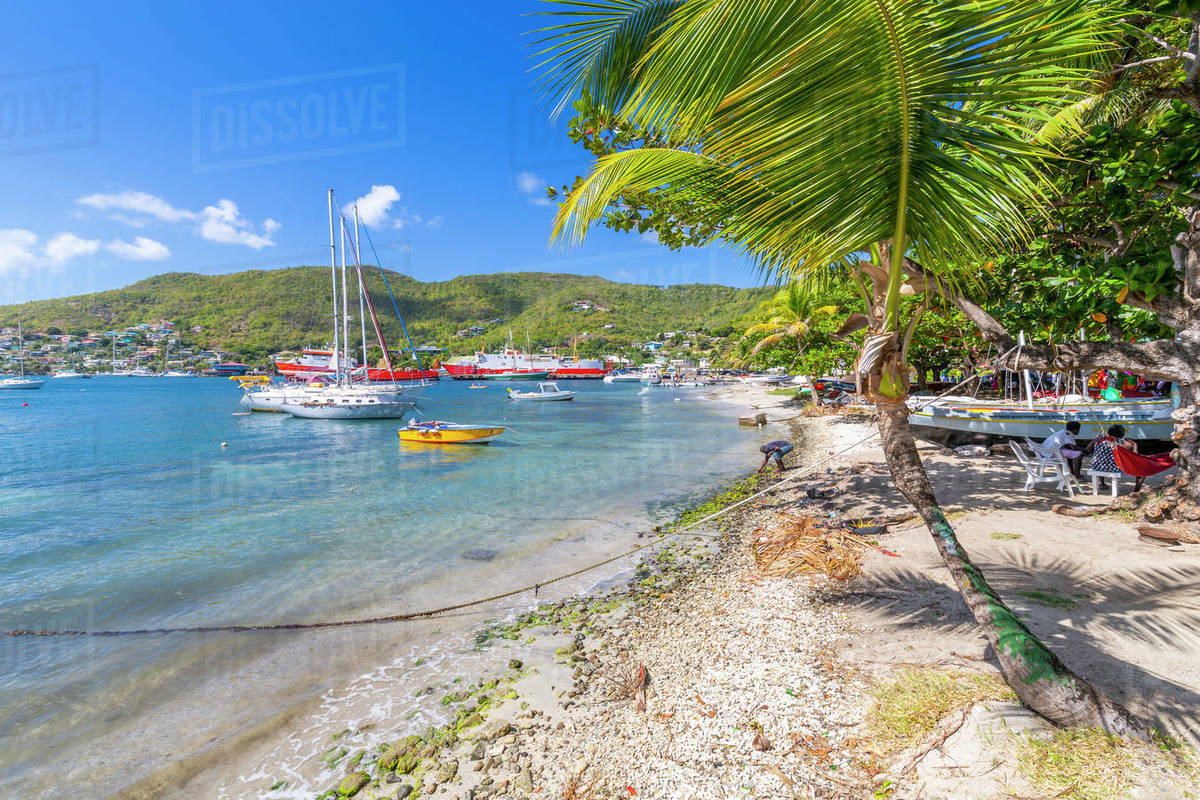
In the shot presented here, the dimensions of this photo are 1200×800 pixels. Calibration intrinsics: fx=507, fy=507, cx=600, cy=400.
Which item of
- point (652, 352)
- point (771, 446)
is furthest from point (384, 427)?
point (652, 352)

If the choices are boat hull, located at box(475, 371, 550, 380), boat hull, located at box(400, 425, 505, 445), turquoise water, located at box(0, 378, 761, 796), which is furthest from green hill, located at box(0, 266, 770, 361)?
turquoise water, located at box(0, 378, 761, 796)

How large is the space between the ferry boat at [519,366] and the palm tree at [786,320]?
9320 centimetres

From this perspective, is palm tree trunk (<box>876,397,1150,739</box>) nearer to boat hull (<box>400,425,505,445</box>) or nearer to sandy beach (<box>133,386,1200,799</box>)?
sandy beach (<box>133,386,1200,799</box>)

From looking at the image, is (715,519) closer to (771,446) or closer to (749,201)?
(771,446)

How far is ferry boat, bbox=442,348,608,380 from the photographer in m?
122

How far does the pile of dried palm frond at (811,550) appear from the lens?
584 centimetres

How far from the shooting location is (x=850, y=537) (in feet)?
21.8

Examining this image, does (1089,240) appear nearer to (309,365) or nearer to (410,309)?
(309,365)

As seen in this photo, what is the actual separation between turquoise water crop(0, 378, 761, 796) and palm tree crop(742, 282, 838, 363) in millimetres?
6664

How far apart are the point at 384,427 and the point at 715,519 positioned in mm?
26235

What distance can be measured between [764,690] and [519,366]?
121 meters

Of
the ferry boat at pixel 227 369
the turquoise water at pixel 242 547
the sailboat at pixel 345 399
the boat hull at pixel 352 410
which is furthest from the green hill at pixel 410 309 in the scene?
the turquoise water at pixel 242 547

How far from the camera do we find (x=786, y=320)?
2848 cm

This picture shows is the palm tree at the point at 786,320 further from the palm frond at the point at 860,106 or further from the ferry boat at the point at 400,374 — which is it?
the ferry boat at the point at 400,374
